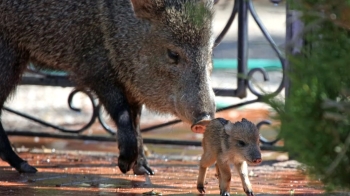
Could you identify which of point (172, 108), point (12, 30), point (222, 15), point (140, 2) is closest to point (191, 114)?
point (172, 108)

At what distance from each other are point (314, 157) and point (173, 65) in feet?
8.01

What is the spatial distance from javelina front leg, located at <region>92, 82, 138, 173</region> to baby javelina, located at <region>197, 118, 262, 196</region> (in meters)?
0.70

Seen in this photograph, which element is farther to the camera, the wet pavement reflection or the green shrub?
the wet pavement reflection

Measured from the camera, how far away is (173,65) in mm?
5184

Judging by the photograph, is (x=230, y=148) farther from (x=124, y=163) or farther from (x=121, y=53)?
(x=121, y=53)

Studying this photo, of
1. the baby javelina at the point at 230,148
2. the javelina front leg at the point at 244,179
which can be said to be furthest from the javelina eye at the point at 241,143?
the javelina front leg at the point at 244,179

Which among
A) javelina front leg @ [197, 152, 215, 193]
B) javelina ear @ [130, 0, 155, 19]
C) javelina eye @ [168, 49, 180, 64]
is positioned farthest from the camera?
javelina ear @ [130, 0, 155, 19]

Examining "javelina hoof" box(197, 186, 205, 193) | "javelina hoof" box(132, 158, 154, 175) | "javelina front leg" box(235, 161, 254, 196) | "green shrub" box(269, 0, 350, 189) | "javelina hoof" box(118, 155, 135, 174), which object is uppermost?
"green shrub" box(269, 0, 350, 189)

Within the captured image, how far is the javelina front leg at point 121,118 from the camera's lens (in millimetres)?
5070

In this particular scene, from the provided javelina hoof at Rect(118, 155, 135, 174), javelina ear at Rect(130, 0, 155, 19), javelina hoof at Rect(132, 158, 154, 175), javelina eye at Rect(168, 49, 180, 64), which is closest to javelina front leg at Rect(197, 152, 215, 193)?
javelina hoof at Rect(118, 155, 135, 174)

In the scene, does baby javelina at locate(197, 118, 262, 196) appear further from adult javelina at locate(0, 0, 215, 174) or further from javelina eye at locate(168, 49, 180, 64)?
javelina eye at locate(168, 49, 180, 64)

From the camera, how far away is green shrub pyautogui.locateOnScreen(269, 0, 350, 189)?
9.09ft

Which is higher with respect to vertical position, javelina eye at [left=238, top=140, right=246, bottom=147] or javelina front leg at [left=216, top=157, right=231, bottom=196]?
javelina eye at [left=238, top=140, right=246, bottom=147]

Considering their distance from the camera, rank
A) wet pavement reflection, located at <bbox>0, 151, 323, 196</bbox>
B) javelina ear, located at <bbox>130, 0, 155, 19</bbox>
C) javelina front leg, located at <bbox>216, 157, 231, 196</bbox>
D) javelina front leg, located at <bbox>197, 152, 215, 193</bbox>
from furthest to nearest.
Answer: javelina ear, located at <bbox>130, 0, 155, 19</bbox> → wet pavement reflection, located at <bbox>0, 151, 323, 196</bbox> → javelina front leg, located at <bbox>197, 152, 215, 193</bbox> → javelina front leg, located at <bbox>216, 157, 231, 196</bbox>
